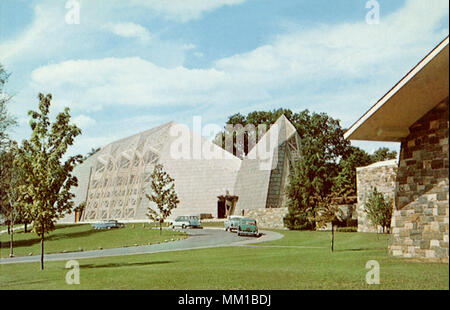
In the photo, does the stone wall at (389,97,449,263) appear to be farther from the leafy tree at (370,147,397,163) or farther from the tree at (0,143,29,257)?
the leafy tree at (370,147,397,163)

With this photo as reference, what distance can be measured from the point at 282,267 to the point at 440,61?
737 centimetres

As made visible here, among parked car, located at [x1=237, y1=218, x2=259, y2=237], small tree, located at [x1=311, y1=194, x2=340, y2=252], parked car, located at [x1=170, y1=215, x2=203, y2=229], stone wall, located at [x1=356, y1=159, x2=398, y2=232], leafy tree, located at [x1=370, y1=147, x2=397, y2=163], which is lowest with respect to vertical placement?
parked car, located at [x1=170, y1=215, x2=203, y2=229]

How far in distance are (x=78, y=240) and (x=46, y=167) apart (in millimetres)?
12586

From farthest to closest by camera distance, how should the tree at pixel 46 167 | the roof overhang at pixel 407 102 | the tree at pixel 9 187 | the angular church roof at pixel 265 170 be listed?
the angular church roof at pixel 265 170 → the tree at pixel 9 187 → the tree at pixel 46 167 → the roof overhang at pixel 407 102

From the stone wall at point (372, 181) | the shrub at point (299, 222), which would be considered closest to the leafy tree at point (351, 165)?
the stone wall at point (372, 181)

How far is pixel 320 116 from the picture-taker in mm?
19281

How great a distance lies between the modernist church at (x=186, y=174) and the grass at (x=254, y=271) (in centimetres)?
1562

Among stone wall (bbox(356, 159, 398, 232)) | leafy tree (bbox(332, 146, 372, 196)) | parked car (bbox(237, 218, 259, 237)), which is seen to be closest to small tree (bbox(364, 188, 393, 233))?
stone wall (bbox(356, 159, 398, 232))

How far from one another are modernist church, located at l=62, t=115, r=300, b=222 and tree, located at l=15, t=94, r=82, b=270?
19.4 m

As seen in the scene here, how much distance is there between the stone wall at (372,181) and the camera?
27.8 meters

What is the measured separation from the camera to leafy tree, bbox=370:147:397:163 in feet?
130

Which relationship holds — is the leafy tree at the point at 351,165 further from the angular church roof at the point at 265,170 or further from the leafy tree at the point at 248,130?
the leafy tree at the point at 248,130

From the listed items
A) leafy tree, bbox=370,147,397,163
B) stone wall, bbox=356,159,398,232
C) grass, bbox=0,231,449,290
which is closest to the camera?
Result: grass, bbox=0,231,449,290

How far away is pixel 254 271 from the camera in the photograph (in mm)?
12523
